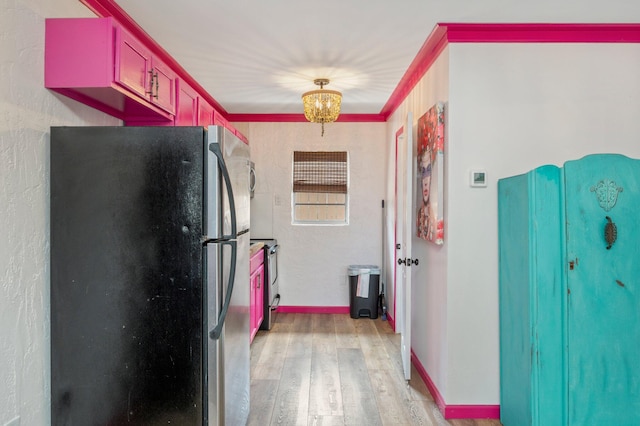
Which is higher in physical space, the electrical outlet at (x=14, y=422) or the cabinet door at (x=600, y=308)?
the cabinet door at (x=600, y=308)

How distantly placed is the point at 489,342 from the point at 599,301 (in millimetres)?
705

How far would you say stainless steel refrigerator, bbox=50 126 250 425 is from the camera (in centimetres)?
170

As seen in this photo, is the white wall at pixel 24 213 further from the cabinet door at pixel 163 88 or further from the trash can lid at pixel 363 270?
the trash can lid at pixel 363 270

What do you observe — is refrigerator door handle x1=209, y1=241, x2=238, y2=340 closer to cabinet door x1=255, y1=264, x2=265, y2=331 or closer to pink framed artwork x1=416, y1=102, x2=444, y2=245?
pink framed artwork x1=416, y1=102, x2=444, y2=245

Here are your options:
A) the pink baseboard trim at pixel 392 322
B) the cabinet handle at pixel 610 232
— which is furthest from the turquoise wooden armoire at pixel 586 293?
the pink baseboard trim at pixel 392 322

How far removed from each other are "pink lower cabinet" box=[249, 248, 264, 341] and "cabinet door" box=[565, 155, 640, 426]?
242cm

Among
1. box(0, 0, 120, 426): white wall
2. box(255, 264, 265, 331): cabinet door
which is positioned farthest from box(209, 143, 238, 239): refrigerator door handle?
box(255, 264, 265, 331): cabinet door

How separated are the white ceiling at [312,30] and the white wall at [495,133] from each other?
0.77ft

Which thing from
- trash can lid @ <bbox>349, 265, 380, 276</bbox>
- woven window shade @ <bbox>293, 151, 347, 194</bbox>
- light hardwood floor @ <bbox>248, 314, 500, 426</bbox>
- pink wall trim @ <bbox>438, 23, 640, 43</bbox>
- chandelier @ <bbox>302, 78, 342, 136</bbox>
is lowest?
light hardwood floor @ <bbox>248, 314, 500, 426</bbox>

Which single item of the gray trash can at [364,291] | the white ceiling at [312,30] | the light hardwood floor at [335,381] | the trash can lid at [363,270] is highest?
the white ceiling at [312,30]

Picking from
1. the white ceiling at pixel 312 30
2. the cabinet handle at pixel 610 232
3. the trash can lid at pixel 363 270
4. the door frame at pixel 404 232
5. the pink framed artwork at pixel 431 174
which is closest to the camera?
the cabinet handle at pixel 610 232

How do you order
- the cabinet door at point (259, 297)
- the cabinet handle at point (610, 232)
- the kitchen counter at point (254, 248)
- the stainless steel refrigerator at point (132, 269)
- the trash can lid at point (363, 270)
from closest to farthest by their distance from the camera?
the stainless steel refrigerator at point (132, 269), the cabinet handle at point (610, 232), the kitchen counter at point (254, 248), the cabinet door at point (259, 297), the trash can lid at point (363, 270)

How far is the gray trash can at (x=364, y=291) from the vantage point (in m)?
4.52

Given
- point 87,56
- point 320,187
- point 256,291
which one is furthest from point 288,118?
point 87,56
